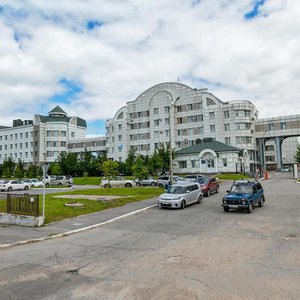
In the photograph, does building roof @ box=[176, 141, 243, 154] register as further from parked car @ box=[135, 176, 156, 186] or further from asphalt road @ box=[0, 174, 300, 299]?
asphalt road @ box=[0, 174, 300, 299]

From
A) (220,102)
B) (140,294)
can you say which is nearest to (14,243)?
(140,294)

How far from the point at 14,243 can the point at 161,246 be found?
209 inches

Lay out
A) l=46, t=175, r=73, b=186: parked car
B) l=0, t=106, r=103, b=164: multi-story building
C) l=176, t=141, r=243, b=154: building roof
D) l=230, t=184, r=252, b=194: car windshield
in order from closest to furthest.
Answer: l=230, t=184, r=252, b=194: car windshield → l=46, t=175, r=73, b=186: parked car → l=176, t=141, r=243, b=154: building roof → l=0, t=106, r=103, b=164: multi-story building

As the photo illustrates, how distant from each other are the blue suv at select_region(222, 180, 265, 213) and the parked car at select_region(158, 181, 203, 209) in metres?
2.88

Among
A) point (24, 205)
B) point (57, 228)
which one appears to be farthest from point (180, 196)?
point (24, 205)

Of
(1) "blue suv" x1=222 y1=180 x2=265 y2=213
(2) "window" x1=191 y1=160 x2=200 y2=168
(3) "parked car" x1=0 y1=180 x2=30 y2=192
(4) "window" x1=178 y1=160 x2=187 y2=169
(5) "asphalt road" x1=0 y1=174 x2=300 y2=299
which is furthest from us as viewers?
(4) "window" x1=178 y1=160 x2=187 y2=169

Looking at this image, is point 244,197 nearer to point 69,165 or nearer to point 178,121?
point 69,165

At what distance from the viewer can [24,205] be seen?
15.5m

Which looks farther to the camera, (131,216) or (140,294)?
(131,216)

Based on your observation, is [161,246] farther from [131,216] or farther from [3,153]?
[3,153]

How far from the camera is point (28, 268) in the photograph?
8.03 meters

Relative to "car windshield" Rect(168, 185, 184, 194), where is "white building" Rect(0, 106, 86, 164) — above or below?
above

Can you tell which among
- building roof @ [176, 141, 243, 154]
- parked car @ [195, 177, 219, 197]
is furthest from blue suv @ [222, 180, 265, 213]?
building roof @ [176, 141, 243, 154]

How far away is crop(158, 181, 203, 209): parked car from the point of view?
1980 centimetres
